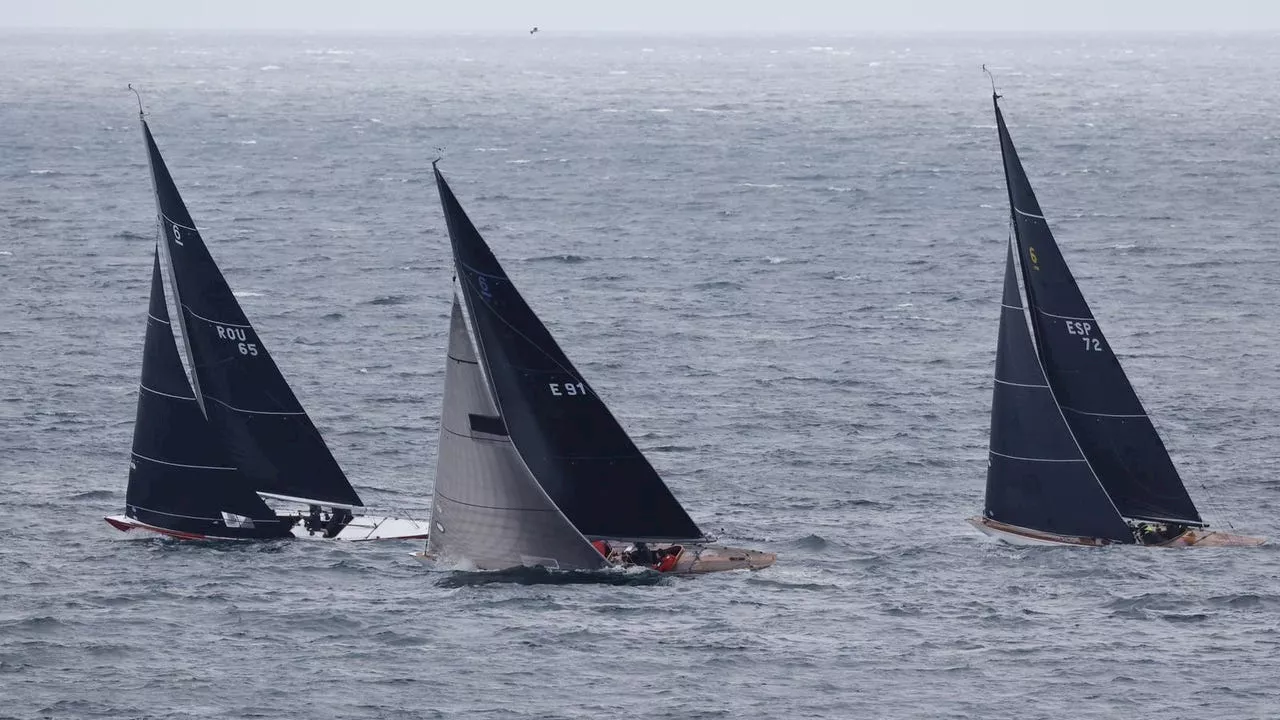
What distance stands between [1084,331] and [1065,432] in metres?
2.71

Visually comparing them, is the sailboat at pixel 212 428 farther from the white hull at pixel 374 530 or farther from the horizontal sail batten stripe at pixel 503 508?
the horizontal sail batten stripe at pixel 503 508

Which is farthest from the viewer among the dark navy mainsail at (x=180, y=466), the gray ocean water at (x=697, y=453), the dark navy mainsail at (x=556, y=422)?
the dark navy mainsail at (x=180, y=466)

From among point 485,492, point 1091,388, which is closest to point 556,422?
point 485,492

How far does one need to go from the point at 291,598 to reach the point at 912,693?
16.0 meters

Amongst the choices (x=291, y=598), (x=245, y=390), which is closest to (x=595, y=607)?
(x=291, y=598)

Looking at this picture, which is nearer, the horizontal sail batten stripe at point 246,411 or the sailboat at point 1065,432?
the sailboat at point 1065,432

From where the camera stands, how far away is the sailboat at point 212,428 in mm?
51625

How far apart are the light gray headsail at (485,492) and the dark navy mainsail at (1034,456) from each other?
11.6 meters

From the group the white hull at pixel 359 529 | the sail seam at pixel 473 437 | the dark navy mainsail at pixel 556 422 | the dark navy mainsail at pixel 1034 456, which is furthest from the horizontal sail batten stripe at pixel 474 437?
the dark navy mainsail at pixel 1034 456

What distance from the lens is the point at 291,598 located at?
49188 millimetres

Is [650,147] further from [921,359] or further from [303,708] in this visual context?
[303,708]

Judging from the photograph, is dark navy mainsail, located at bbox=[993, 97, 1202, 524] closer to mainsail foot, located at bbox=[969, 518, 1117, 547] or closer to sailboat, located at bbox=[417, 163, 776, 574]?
mainsail foot, located at bbox=[969, 518, 1117, 547]

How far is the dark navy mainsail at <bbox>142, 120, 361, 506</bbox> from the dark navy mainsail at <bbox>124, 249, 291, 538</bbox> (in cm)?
59

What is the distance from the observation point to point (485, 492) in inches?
1898
